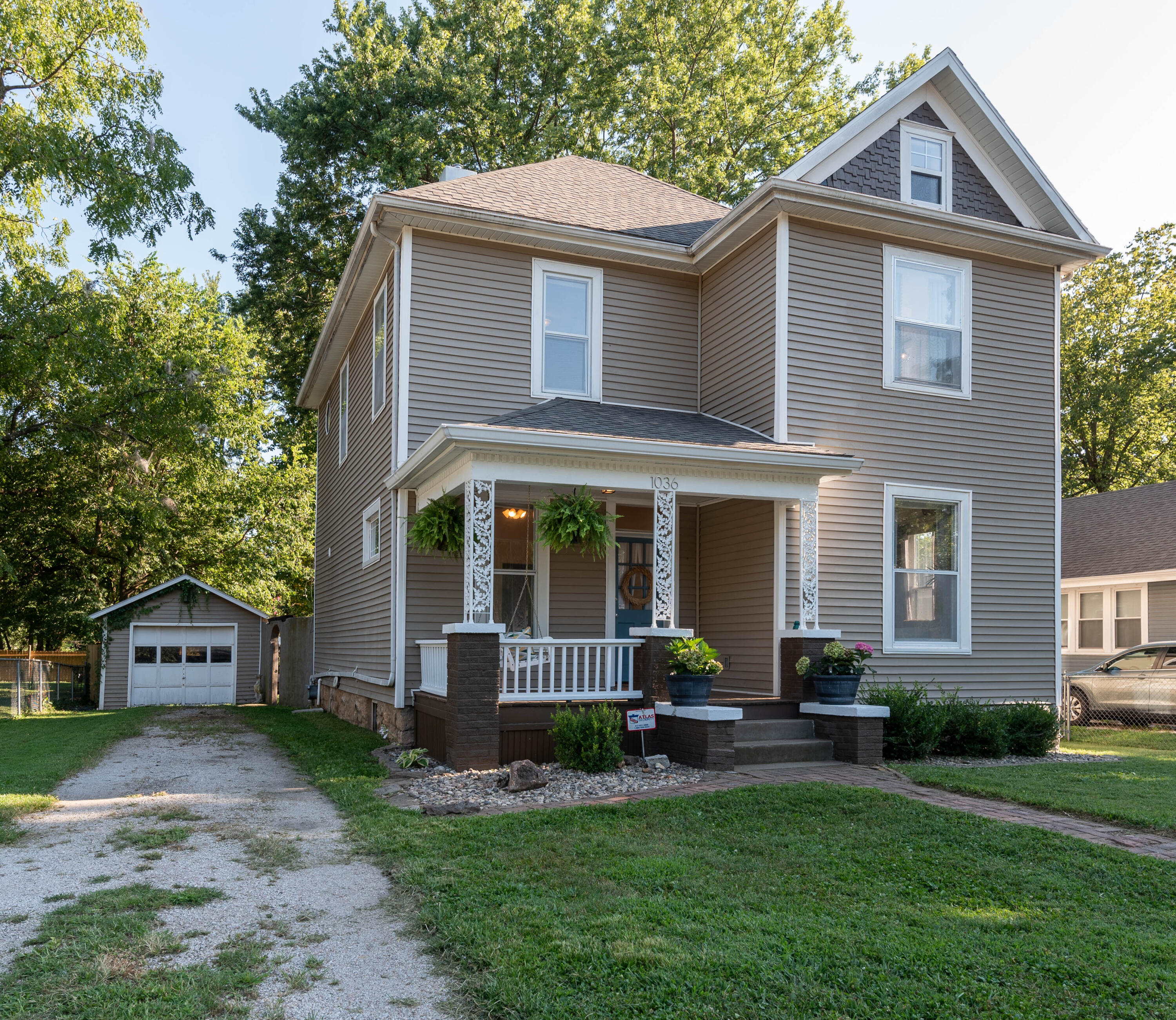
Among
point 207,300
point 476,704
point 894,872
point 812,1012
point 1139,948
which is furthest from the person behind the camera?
point 207,300

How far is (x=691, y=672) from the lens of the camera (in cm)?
905

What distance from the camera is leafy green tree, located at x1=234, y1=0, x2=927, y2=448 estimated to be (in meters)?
23.0

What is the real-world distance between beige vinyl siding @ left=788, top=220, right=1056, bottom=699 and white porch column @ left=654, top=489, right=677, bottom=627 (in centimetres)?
163

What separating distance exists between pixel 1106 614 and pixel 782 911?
1733 centimetres

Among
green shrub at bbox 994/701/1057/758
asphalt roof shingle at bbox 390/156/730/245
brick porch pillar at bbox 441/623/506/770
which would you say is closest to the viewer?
brick porch pillar at bbox 441/623/506/770

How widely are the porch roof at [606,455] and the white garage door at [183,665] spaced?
517 inches

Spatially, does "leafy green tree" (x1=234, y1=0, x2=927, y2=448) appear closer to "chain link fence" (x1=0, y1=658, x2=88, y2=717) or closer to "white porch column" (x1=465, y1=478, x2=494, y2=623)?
"chain link fence" (x1=0, y1=658, x2=88, y2=717)

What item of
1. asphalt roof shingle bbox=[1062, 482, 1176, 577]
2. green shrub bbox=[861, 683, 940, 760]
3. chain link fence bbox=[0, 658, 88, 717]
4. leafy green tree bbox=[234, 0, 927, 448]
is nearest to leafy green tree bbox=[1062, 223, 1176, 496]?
asphalt roof shingle bbox=[1062, 482, 1176, 577]

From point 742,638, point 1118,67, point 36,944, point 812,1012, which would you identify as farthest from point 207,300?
point 812,1012

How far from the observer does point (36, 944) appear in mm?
4266

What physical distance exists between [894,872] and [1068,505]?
20.7 meters

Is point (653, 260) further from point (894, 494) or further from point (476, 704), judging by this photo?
point (476, 704)

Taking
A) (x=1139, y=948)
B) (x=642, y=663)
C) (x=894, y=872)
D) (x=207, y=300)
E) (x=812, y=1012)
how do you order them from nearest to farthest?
(x=812, y=1012) < (x=1139, y=948) < (x=894, y=872) < (x=642, y=663) < (x=207, y=300)

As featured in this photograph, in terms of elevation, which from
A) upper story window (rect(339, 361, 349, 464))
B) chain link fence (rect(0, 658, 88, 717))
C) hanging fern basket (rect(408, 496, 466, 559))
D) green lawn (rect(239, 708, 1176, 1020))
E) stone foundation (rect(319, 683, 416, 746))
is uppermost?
upper story window (rect(339, 361, 349, 464))
